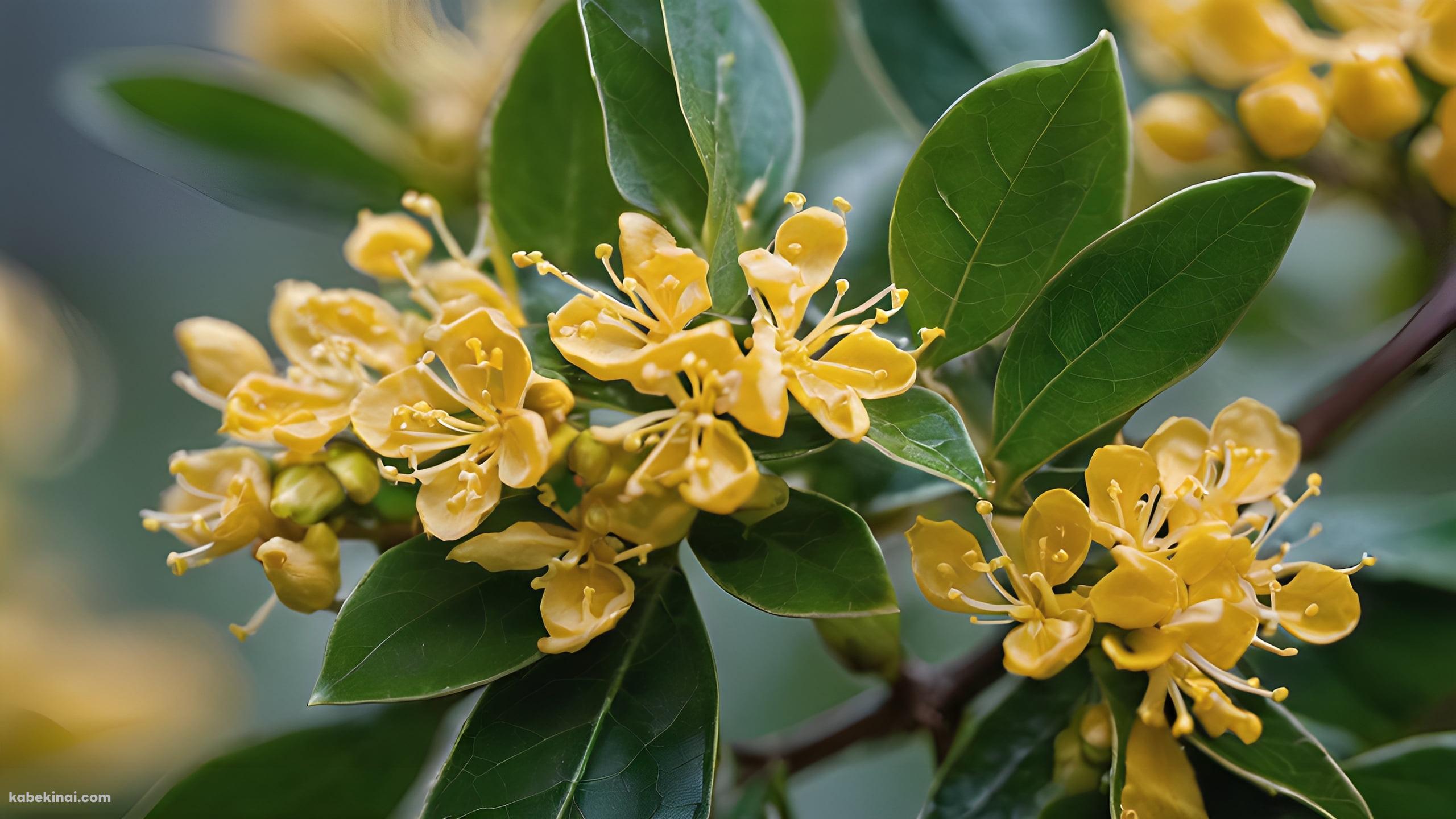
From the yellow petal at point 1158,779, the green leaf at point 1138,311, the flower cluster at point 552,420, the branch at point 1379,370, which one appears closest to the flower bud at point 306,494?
the flower cluster at point 552,420

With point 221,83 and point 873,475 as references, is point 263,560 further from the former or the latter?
point 221,83

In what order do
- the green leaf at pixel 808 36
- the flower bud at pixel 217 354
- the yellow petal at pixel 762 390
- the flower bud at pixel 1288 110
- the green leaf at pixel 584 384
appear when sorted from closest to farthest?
the yellow petal at pixel 762 390 → the green leaf at pixel 584 384 → the flower bud at pixel 217 354 → the flower bud at pixel 1288 110 → the green leaf at pixel 808 36

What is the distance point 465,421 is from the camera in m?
0.64

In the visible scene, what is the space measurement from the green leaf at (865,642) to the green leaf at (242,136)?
0.73 m

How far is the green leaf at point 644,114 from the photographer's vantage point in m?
0.64

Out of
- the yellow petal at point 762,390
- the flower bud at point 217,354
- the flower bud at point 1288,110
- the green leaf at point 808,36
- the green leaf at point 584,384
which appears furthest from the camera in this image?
the green leaf at point 808,36

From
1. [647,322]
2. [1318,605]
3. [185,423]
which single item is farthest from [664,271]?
[185,423]

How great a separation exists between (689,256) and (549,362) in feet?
0.41

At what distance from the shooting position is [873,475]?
0.80m

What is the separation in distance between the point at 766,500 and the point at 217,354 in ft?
1.46

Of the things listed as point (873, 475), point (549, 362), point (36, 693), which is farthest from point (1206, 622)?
point (36, 693)

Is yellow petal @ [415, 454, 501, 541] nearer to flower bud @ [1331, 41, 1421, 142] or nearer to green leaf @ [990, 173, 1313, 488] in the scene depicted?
green leaf @ [990, 173, 1313, 488]

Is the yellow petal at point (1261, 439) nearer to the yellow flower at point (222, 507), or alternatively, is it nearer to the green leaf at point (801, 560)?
the green leaf at point (801, 560)

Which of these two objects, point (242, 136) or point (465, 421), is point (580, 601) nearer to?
point (465, 421)
